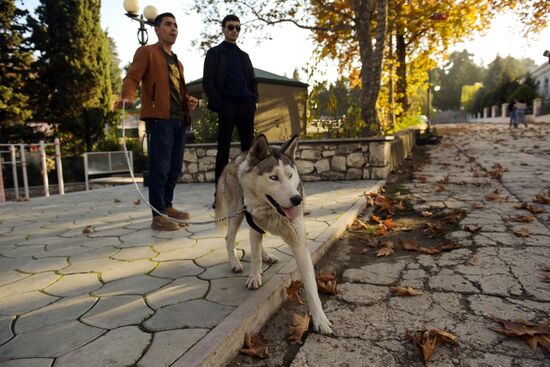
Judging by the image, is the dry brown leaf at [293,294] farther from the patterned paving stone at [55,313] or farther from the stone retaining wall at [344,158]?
the stone retaining wall at [344,158]

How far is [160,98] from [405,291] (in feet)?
10.9

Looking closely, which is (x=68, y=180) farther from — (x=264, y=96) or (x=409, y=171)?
(x=409, y=171)

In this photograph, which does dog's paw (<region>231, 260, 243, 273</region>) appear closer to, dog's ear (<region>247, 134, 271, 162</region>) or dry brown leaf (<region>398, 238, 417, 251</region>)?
dog's ear (<region>247, 134, 271, 162</region>)

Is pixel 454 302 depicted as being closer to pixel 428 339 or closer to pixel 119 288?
pixel 428 339

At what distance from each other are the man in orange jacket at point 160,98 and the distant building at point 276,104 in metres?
9.37

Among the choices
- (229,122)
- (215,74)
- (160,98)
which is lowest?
(229,122)

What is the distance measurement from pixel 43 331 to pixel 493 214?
16.2ft

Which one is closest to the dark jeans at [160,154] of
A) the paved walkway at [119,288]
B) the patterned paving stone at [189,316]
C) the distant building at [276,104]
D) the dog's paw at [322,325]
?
the paved walkway at [119,288]

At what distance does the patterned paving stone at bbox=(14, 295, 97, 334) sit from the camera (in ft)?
6.66

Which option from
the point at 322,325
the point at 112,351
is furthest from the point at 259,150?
the point at 112,351

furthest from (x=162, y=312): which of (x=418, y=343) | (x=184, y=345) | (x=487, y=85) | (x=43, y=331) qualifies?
(x=487, y=85)

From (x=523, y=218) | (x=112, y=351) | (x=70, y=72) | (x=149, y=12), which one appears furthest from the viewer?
(x=70, y=72)

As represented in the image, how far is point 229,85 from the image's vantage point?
4.75 metres

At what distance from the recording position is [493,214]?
4.39 m
